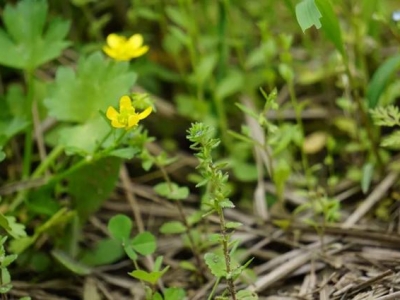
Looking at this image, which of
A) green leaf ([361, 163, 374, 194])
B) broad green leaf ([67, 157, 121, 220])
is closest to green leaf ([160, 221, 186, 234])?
broad green leaf ([67, 157, 121, 220])

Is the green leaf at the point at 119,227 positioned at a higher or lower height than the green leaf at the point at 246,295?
lower

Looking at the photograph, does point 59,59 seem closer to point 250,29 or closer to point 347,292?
point 250,29

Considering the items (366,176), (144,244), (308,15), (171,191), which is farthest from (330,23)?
(144,244)

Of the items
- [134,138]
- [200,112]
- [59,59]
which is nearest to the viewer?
[134,138]

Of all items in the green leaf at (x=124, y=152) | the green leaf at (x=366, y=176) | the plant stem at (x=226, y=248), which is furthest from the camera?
the green leaf at (x=366, y=176)

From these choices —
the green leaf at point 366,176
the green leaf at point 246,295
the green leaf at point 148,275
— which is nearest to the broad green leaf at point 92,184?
the green leaf at point 148,275

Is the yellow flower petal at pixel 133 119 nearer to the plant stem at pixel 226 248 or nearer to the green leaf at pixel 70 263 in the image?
the plant stem at pixel 226 248

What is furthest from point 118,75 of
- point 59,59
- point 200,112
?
point 59,59
